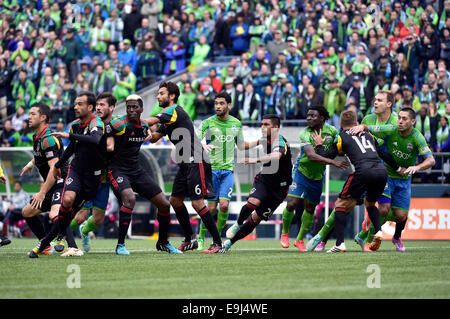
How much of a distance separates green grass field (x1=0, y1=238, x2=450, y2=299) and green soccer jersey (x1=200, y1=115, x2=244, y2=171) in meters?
3.05

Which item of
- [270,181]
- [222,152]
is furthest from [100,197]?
[270,181]

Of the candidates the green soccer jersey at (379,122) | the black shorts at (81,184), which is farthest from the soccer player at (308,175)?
the black shorts at (81,184)

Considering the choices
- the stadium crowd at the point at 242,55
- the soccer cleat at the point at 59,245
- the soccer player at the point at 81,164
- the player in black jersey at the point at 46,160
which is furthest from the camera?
the stadium crowd at the point at 242,55

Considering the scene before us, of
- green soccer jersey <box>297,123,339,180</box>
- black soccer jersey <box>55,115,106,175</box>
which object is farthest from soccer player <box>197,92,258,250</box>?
black soccer jersey <box>55,115,106,175</box>

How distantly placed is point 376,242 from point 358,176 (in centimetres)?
121

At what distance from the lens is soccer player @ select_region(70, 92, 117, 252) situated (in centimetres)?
1252

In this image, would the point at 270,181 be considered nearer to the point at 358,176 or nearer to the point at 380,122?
the point at 358,176

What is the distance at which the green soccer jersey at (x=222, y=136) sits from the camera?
568 inches

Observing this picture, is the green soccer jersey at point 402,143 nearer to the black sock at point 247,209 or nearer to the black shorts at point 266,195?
the black shorts at point 266,195

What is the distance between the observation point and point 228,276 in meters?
8.55

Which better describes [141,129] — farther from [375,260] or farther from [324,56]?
[324,56]

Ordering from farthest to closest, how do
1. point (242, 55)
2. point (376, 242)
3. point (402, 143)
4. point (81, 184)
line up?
point (242, 55) → point (402, 143) → point (376, 242) → point (81, 184)

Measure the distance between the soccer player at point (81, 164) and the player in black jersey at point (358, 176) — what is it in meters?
3.49
